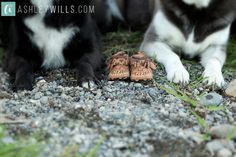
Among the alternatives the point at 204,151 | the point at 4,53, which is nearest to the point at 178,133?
the point at 204,151

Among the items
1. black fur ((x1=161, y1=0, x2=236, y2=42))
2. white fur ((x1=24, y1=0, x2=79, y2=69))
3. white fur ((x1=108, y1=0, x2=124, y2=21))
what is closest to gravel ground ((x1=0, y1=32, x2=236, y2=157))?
white fur ((x1=24, y1=0, x2=79, y2=69))

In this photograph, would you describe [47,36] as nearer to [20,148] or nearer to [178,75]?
[178,75]

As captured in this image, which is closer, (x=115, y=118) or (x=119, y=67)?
(x=115, y=118)

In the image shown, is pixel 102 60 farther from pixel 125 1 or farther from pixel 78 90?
pixel 125 1

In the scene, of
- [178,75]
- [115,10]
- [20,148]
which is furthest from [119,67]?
[115,10]

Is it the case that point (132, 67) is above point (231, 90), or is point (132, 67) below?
above

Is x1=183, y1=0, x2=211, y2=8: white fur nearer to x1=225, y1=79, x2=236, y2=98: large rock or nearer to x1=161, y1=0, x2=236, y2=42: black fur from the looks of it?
x1=161, y1=0, x2=236, y2=42: black fur

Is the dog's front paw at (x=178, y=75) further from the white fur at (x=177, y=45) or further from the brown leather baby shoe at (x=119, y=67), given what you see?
the brown leather baby shoe at (x=119, y=67)
